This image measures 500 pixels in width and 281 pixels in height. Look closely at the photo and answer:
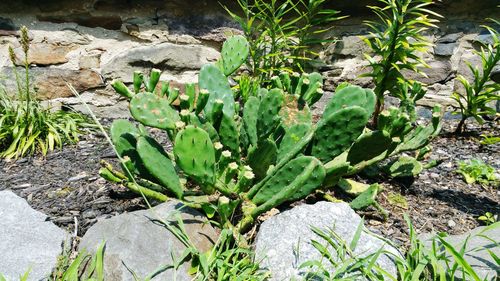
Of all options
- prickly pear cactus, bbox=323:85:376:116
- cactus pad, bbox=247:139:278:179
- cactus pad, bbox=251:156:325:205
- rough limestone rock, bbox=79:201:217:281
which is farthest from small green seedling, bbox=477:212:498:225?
rough limestone rock, bbox=79:201:217:281

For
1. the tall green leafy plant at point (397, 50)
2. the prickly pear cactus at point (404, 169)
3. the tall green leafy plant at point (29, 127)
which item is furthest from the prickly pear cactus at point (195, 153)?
the tall green leafy plant at point (397, 50)

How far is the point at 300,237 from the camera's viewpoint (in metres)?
1.92

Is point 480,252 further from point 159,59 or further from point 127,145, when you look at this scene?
point 159,59

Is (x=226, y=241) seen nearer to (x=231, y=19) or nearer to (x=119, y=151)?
(x=119, y=151)

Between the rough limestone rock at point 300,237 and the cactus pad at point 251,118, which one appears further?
the cactus pad at point 251,118

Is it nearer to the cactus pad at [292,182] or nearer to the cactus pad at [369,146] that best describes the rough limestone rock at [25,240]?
the cactus pad at [292,182]

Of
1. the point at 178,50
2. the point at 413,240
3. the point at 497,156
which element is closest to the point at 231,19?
the point at 178,50

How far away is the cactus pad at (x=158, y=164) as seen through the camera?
6.52ft

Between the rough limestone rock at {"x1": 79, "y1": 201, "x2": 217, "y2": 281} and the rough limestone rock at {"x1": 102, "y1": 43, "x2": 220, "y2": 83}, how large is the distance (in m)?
1.76

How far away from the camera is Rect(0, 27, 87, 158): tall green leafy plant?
288 cm

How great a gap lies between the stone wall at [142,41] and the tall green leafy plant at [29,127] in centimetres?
31

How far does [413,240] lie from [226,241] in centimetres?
74

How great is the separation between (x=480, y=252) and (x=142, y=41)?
2.64 m

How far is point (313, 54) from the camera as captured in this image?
12.1 feet
